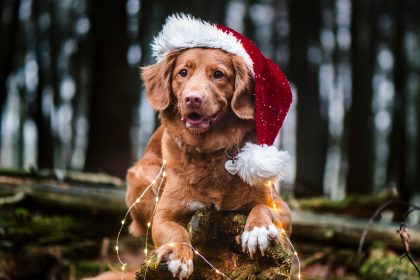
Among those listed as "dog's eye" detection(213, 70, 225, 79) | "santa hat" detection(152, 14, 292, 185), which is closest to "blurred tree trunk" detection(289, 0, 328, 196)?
"santa hat" detection(152, 14, 292, 185)

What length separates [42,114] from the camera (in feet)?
30.3

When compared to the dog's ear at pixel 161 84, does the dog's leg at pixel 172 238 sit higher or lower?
lower

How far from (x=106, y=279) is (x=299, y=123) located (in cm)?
675

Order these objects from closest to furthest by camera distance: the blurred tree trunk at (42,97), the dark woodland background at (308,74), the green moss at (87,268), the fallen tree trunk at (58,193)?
the green moss at (87,268), the fallen tree trunk at (58,193), the dark woodland background at (308,74), the blurred tree trunk at (42,97)

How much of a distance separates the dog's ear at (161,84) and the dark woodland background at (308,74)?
443 centimetres

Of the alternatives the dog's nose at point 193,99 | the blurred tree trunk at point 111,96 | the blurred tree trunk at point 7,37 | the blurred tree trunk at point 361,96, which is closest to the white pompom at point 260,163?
the dog's nose at point 193,99

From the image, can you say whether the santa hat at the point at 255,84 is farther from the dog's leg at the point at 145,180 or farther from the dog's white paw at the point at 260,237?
the dog's leg at the point at 145,180

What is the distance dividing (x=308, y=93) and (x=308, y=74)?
367 millimetres

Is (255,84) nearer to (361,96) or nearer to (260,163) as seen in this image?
(260,163)

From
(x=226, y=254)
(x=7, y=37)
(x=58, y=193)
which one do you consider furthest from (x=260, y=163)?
(x=7, y=37)

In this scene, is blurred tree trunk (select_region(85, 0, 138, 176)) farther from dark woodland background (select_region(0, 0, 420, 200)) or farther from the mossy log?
the mossy log

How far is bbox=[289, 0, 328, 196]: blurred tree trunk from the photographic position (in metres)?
8.54

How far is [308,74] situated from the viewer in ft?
28.2

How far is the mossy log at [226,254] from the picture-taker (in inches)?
83.7
